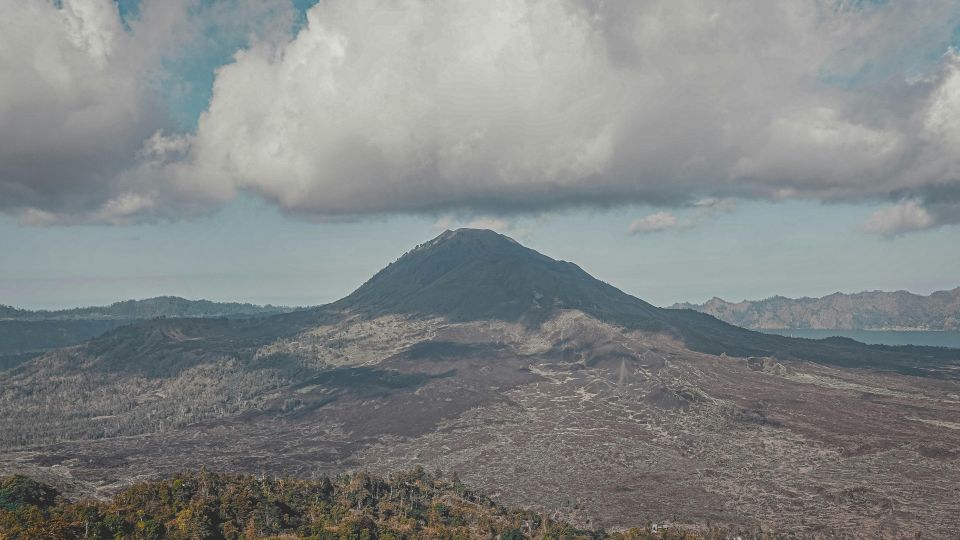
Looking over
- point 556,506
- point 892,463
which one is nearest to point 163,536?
point 556,506

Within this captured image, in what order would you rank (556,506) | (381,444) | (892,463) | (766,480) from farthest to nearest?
1. (381,444)
2. (892,463)
3. (766,480)
4. (556,506)

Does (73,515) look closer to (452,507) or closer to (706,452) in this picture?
(452,507)

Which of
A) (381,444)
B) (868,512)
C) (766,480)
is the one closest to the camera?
(868,512)

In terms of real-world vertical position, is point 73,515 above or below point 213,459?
above

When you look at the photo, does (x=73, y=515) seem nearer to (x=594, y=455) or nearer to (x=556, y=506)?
(x=556, y=506)

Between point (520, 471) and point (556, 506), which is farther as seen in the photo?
point (520, 471)

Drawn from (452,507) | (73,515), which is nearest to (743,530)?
(452,507)
